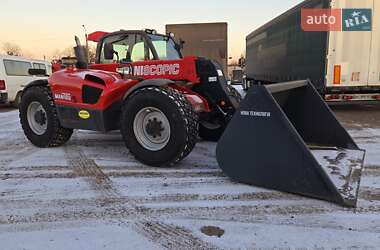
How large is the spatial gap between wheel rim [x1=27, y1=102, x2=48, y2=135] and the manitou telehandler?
17mm

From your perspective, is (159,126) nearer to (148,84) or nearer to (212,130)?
(148,84)

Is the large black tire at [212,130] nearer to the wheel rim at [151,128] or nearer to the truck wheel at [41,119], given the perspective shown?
the wheel rim at [151,128]

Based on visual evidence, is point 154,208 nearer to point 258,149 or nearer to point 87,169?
point 258,149

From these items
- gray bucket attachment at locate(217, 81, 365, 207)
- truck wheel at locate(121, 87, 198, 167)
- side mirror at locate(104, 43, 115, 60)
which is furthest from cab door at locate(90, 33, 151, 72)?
gray bucket attachment at locate(217, 81, 365, 207)

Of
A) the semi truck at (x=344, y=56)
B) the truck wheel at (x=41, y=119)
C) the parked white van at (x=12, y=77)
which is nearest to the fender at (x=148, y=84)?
the truck wheel at (x=41, y=119)

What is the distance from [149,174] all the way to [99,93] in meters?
1.50

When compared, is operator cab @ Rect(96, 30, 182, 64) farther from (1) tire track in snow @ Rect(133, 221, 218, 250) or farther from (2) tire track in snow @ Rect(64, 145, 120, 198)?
(1) tire track in snow @ Rect(133, 221, 218, 250)

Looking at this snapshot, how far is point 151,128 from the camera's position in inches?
179

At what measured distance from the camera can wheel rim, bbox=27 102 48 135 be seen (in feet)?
19.5

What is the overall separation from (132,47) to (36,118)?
2079 millimetres

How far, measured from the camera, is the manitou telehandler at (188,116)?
140 inches

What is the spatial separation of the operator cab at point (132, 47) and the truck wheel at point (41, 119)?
110cm

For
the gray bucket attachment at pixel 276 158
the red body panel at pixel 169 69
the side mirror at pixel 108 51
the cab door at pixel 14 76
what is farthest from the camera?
Answer: the cab door at pixel 14 76

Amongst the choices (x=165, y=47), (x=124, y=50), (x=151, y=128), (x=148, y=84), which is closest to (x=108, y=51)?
(x=124, y=50)
